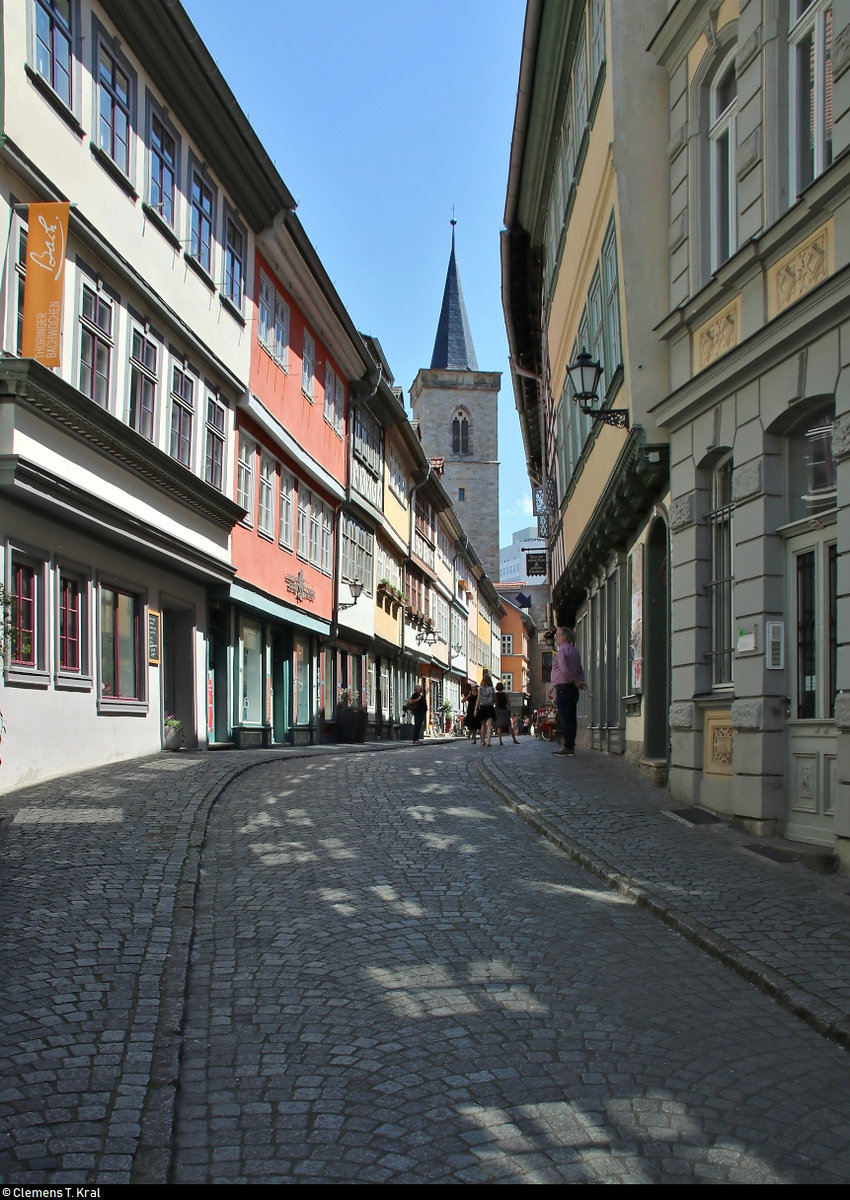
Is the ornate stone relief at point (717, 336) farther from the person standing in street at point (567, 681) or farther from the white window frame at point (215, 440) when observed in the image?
the white window frame at point (215, 440)

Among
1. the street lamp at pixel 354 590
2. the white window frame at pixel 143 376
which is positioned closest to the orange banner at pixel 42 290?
the white window frame at pixel 143 376

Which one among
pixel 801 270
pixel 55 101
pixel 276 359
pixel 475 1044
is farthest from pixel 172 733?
pixel 475 1044

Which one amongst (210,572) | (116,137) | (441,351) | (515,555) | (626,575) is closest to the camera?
(116,137)

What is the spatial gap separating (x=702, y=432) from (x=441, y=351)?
85.0m

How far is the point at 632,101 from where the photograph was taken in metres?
12.9

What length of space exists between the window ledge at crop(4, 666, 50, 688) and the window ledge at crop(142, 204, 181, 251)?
645 cm

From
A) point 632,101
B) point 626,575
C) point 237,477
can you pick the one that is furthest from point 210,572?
point 632,101

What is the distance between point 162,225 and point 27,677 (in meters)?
6.94

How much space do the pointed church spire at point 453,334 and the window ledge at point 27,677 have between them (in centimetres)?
8191

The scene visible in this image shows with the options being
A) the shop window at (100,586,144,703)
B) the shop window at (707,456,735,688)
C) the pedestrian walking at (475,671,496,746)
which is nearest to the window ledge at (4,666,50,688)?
the shop window at (100,586,144,703)

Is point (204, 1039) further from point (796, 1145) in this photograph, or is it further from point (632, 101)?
point (632, 101)

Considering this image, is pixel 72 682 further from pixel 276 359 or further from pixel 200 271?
pixel 276 359

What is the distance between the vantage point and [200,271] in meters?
18.0

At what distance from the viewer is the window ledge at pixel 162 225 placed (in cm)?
1570
